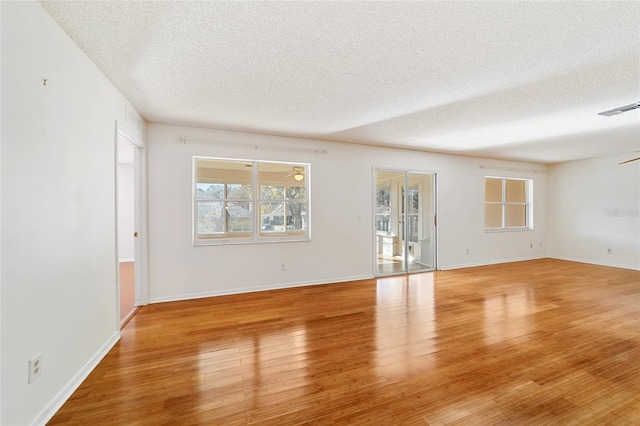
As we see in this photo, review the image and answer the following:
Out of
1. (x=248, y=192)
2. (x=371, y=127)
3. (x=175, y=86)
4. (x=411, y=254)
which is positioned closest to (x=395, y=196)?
(x=411, y=254)

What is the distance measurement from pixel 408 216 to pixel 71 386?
17.6ft

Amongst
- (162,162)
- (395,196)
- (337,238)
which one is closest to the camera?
(162,162)

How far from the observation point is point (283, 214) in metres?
4.53

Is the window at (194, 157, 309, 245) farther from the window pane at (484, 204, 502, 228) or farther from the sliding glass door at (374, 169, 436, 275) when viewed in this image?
the window pane at (484, 204, 502, 228)

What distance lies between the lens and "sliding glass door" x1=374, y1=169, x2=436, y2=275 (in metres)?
5.50

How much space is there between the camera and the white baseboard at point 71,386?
1558 mm

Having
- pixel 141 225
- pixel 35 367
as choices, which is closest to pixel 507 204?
pixel 141 225

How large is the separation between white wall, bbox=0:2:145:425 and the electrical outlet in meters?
0.03

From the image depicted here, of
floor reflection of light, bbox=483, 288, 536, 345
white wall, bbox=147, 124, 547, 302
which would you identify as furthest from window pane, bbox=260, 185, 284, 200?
floor reflection of light, bbox=483, 288, 536, 345

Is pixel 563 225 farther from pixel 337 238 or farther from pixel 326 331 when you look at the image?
pixel 326 331

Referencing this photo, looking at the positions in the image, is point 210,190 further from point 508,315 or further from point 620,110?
point 620,110

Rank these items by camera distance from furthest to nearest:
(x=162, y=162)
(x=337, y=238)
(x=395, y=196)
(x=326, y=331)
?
1. (x=395, y=196)
2. (x=337, y=238)
3. (x=162, y=162)
4. (x=326, y=331)

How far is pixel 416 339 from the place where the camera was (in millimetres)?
2588

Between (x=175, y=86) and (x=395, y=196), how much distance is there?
4665 millimetres
